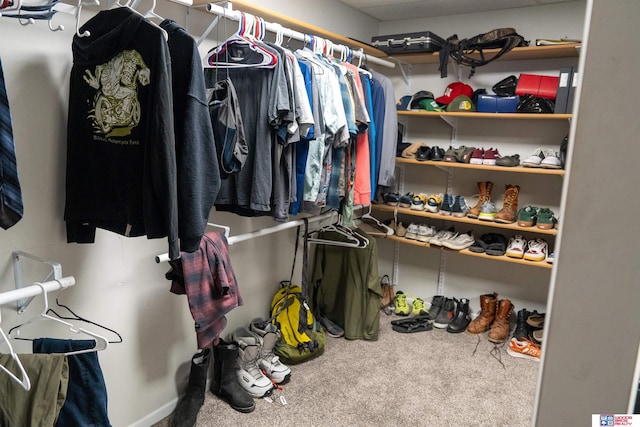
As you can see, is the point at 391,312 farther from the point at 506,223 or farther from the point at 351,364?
the point at 506,223

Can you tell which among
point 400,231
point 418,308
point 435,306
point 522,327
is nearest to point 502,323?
point 522,327

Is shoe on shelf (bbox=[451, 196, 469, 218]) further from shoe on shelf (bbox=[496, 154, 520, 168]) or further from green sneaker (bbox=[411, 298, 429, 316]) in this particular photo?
green sneaker (bbox=[411, 298, 429, 316])

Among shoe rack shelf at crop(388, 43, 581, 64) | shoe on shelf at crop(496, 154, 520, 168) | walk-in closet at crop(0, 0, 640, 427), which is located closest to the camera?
walk-in closet at crop(0, 0, 640, 427)

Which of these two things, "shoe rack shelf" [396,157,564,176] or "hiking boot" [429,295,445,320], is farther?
"hiking boot" [429,295,445,320]

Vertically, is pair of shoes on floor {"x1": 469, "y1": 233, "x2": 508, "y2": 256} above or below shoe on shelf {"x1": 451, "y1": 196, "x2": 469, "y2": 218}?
below

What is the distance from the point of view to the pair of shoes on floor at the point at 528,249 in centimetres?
287

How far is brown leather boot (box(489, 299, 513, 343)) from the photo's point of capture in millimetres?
3008

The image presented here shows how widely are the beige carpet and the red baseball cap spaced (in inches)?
64.2

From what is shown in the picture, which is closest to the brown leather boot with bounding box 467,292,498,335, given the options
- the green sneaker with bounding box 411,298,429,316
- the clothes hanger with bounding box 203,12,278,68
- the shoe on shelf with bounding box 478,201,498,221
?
the green sneaker with bounding box 411,298,429,316

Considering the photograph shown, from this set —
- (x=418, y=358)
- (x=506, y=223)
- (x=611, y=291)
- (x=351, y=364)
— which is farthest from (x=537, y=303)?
(x=611, y=291)

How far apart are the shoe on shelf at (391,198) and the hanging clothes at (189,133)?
6.97 ft

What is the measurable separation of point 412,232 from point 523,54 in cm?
137

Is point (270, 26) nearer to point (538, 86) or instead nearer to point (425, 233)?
point (538, 86)

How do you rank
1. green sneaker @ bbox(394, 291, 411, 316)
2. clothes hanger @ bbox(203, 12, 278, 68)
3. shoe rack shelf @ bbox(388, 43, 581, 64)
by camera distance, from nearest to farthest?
clothes hanger @ bbox(203, 12, 278, 68)
shoe rack shelf @ bbox(388, 43, 581, 64)
green sneaker @ bbox(394, 291, 411, 316)
